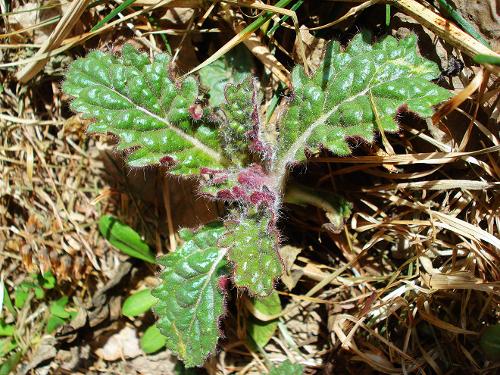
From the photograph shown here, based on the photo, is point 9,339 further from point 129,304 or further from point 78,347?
point 129,304

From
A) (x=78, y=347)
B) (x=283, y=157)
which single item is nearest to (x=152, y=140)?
(x=283, y=157)

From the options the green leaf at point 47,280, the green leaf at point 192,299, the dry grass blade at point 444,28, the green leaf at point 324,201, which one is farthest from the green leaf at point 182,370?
the dry grass blade at point 444,28

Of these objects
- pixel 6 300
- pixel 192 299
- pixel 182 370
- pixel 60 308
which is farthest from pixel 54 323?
pixel 192 299

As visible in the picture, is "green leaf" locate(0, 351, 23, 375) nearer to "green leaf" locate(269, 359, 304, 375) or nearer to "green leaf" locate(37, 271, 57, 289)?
"green leaf" locate(37, 271, 57, 289)

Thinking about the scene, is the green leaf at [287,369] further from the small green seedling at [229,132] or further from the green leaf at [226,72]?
the green leaf at [226,72]

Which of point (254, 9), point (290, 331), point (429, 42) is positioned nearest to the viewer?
point (429, 42)

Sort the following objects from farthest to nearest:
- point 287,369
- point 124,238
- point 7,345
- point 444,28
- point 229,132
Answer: point 7,345, point 124,238, point 287,369, point 229,132, point 444,28

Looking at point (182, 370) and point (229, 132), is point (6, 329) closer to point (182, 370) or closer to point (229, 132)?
point (182, 370)
